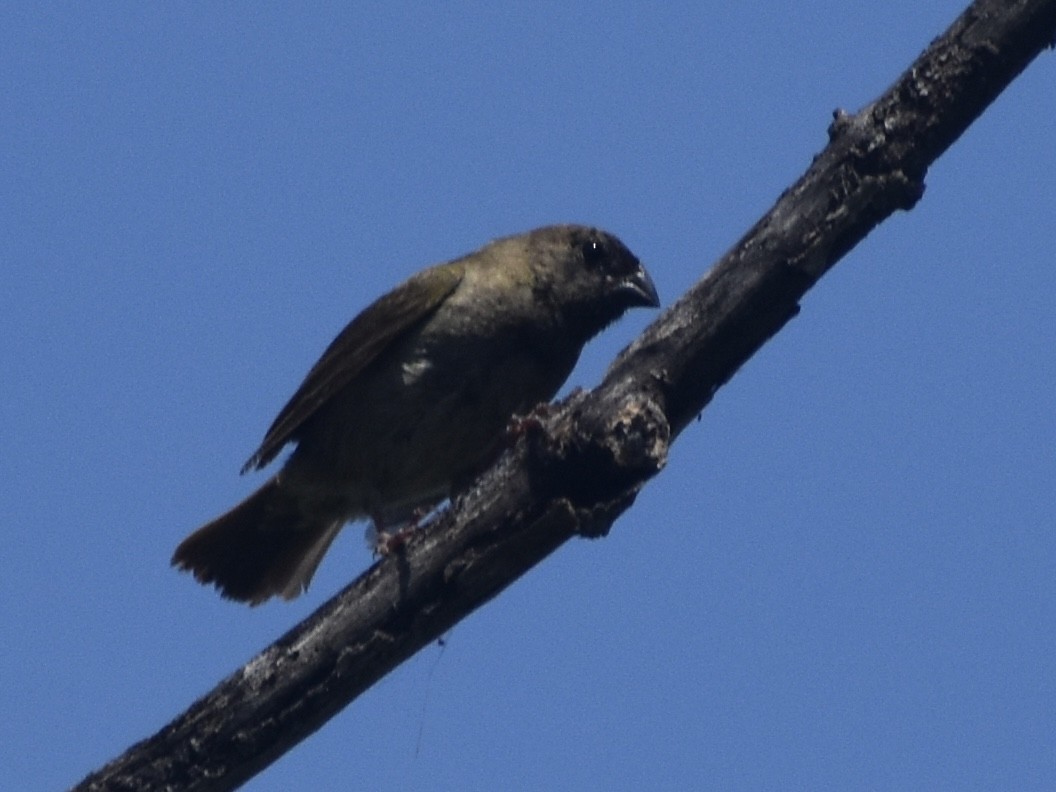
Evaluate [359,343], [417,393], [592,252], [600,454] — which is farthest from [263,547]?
[600,454]

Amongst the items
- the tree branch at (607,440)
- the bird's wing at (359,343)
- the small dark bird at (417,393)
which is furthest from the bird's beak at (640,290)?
the tree branch at (607,440)

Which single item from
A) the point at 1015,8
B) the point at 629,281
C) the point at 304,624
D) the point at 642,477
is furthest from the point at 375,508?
the point at 1015,8

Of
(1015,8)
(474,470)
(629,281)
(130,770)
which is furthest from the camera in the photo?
(629,281)

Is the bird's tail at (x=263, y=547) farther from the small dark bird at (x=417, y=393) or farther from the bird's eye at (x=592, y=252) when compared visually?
the bird's eye at (x=592, y=252)

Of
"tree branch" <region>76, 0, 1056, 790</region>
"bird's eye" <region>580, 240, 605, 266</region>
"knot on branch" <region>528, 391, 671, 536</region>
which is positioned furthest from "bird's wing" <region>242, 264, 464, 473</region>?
"knot on branch" <region>528, 391, 671, 536</region>

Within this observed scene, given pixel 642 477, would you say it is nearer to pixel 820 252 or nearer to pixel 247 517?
pixel 820 252

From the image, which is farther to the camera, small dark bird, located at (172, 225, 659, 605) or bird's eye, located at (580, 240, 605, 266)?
bird's eye, located at (580, 240, 605, 266)

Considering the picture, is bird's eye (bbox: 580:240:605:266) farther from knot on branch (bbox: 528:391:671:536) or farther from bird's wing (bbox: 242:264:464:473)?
knot on branch (bbox: 528:391:671:536)
